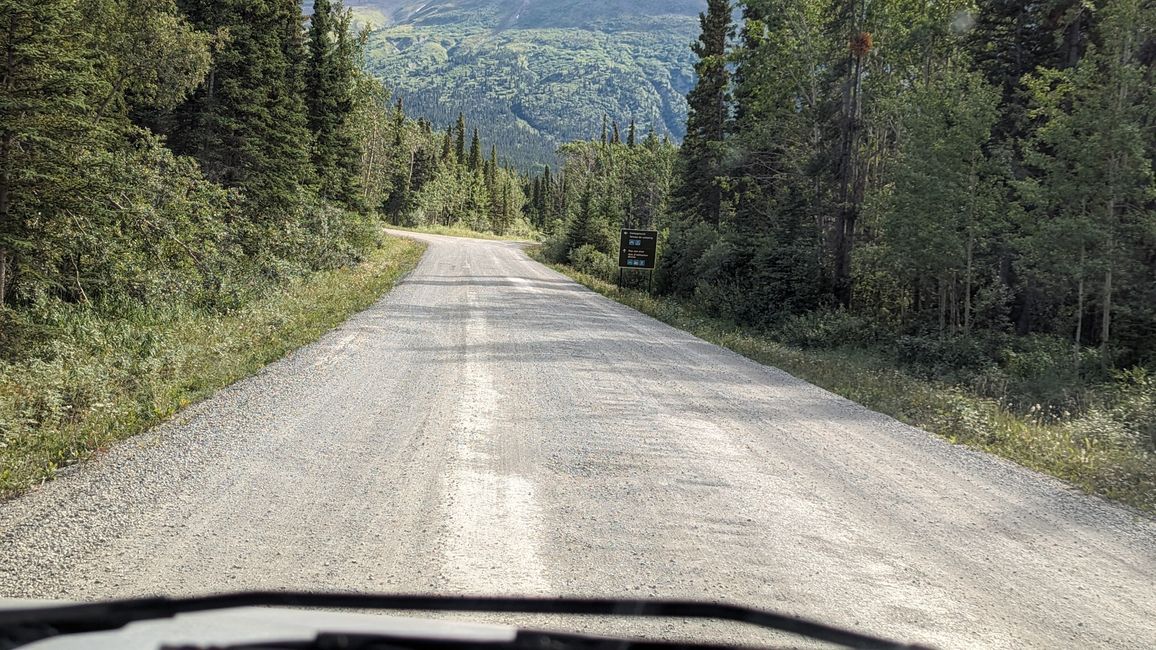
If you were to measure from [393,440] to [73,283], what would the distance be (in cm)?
1005

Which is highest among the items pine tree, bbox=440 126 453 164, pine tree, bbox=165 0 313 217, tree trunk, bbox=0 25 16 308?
pine tree, bbox=440 126 453 164

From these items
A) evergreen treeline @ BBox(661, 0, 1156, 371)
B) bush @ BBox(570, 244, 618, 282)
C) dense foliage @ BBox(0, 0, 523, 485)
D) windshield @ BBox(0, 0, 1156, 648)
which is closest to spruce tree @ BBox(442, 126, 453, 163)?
bush @ BBox(570, 244, 618, 282)

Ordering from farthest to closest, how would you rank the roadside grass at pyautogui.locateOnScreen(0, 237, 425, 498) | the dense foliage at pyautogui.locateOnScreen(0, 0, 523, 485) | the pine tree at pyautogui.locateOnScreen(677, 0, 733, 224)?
the pine tree at pyautogui.locateOnScreen(677, 0, 733, 224), the dense foliage at pyautogui.locateOnScreen(0, 0, 523, 485), the roadside grass at pyautogui.locateOnScreen(0, 237, 425, 498)

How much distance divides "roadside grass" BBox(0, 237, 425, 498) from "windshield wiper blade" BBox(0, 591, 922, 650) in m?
3.44

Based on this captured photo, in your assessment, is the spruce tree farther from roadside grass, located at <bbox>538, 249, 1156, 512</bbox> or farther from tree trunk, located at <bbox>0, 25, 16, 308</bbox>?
roadside grass, located at <bbox>538, 249, 1156, 512</bbox>

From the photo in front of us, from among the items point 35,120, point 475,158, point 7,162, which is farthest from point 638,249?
point 475,158

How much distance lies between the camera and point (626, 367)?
9.95 m

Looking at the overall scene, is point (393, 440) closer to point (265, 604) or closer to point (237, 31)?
point (265, 604)

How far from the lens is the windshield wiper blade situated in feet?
5.07

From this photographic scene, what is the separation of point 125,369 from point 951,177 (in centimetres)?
1856

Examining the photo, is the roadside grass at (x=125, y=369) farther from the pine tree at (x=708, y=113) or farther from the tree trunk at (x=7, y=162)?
the pine tree at (x=708, y=113)

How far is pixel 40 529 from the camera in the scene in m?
3.70

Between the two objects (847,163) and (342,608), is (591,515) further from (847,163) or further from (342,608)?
(847,163)

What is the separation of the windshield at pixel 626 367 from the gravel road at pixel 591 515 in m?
0.03
